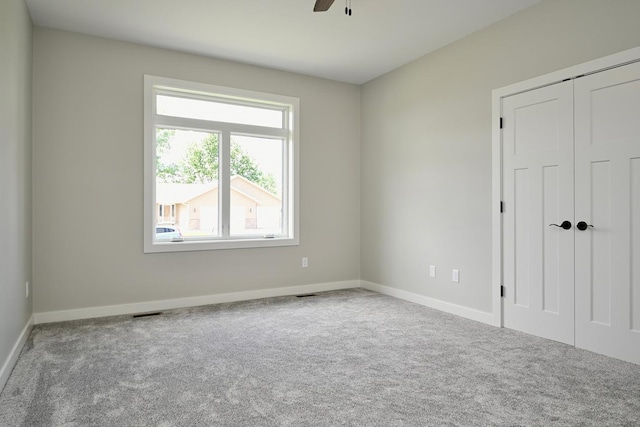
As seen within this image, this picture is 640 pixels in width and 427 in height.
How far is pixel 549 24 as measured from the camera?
11.0 feet

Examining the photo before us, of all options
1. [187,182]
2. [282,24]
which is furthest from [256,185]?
[282,24]

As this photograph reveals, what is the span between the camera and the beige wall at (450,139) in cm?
322

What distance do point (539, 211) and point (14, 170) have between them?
4.12 metres

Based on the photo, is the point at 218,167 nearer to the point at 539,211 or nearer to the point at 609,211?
the point at 539,211

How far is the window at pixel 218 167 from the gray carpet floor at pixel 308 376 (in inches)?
44.5

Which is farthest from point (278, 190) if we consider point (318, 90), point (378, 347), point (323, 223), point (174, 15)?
point (378, 347)

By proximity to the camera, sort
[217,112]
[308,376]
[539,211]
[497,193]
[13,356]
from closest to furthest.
A: 1. [308,376]
2. [13,356]
3. [539,211]
4. [497,193]
5. [217,112]

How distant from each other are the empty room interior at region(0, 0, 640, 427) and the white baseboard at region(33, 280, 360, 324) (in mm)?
23

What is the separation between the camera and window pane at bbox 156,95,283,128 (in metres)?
4.49

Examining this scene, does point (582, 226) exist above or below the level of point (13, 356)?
above

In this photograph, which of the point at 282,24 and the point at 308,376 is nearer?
the point at 308,376

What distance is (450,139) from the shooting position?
4285 millimetres

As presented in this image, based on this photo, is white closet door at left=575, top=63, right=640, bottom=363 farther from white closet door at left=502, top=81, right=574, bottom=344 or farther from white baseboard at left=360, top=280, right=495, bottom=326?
white baseboard at left=360, top=280, right=495, bottom=326

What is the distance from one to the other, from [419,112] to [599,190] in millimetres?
2153
